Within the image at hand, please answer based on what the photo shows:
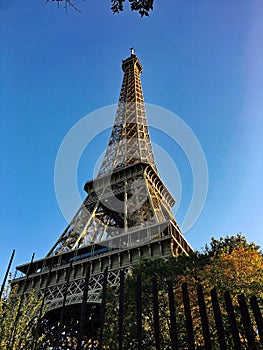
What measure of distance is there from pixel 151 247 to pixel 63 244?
10.9 m

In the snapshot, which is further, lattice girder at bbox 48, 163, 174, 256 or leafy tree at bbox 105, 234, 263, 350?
lattice girder at bbox 48, 163, 174, 256

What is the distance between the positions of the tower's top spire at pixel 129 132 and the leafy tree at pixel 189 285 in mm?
23872

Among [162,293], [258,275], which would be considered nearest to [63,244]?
[162,293]

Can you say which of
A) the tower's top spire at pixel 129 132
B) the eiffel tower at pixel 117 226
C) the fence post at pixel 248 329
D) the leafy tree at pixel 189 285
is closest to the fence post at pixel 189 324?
the fence post at pixel 248 329

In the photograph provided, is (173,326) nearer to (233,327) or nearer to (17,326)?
(233,327)

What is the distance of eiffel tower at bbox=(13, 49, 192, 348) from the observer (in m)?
25.3

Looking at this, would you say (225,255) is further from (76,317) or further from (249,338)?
(76,317)

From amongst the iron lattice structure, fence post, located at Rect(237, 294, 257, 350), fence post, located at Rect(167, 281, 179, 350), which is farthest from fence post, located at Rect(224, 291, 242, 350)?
the iron lattice structure

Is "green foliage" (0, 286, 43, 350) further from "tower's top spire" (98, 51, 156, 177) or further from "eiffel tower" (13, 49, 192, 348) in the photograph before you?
"tower's top spire" (98, 51, 156, 177)

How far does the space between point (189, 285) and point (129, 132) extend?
120ft

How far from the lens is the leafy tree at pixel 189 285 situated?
1448 centimetres

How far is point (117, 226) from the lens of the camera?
3522 centimetres

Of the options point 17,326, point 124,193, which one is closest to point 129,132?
point 124,193

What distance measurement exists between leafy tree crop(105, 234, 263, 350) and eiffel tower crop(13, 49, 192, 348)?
2.03 meters
